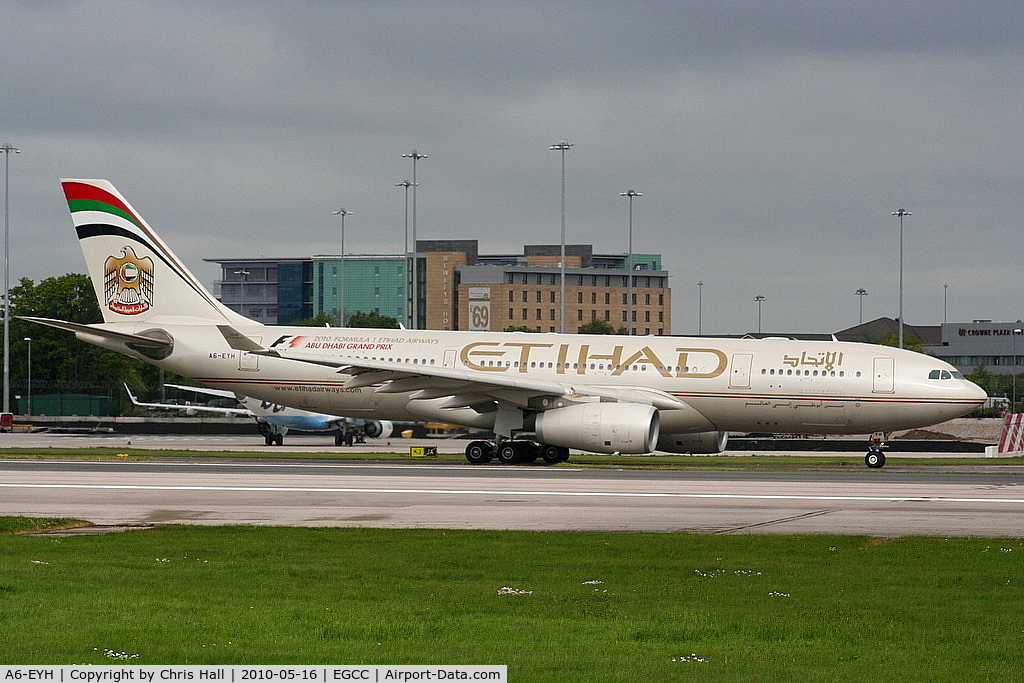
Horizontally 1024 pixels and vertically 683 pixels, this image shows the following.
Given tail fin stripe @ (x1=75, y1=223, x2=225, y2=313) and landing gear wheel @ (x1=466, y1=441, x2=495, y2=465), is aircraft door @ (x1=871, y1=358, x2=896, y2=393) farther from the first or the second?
tail fin stripe @ (x1=75, y1=223, x2=225, y2=313)

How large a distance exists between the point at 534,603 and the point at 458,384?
79.3 feet

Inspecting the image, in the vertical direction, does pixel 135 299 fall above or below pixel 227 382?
above

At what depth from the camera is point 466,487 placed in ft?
87.9

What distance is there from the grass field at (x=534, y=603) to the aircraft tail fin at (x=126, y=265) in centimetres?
2512

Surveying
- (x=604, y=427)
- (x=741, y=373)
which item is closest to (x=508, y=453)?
(x=604, y=427)

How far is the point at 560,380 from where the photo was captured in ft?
126

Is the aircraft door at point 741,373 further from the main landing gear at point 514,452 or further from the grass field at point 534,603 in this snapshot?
the grass field at point 534,603

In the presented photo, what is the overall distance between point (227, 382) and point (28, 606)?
29.9 m

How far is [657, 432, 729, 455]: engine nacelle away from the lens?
128 feet

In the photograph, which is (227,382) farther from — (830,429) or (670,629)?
(670,629)

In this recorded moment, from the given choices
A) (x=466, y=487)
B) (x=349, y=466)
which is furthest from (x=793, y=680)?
(x=349, y=466)

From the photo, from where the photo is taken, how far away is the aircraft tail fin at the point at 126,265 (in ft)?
139

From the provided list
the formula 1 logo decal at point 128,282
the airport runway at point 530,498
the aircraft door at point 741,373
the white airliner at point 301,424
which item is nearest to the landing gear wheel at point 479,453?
the airport runway at point 530,498

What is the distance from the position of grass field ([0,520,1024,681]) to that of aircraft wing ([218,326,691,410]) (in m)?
18.0
